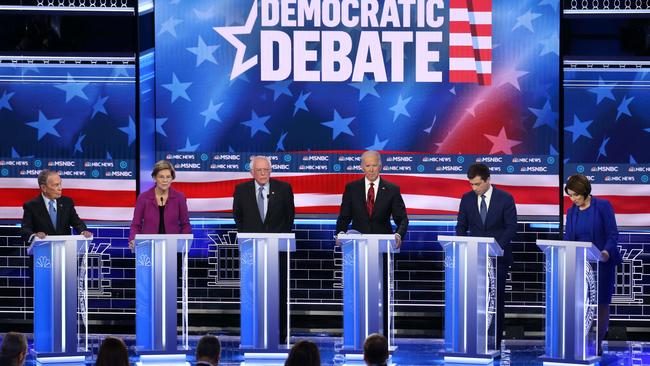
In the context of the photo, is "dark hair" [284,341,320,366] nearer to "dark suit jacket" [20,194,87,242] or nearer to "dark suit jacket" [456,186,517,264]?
"dark suit jacket" [456,186,517,264]

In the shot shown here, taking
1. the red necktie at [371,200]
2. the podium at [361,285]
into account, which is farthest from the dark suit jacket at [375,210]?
the podium at [361,285]

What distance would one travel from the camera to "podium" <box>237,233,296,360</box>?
9.30 meters

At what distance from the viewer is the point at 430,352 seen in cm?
1013

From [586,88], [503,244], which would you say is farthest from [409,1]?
[503,244]

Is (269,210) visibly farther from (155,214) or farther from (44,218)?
(44,218)

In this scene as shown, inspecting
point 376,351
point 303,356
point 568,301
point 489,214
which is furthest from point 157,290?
point 376,351

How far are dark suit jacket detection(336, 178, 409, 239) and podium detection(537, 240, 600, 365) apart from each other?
127 cm

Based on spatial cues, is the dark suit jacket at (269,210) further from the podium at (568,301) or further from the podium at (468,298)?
the podium at (568,301)

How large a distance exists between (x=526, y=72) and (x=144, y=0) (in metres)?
3.59

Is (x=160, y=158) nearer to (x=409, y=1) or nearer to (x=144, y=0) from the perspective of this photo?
(x=144, y=0)

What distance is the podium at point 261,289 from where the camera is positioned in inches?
366

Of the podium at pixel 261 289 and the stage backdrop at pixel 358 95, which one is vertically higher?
the stage backdrop at pixel 358 95

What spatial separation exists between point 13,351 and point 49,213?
4.24m

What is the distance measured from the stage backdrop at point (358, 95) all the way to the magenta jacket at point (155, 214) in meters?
1.61
